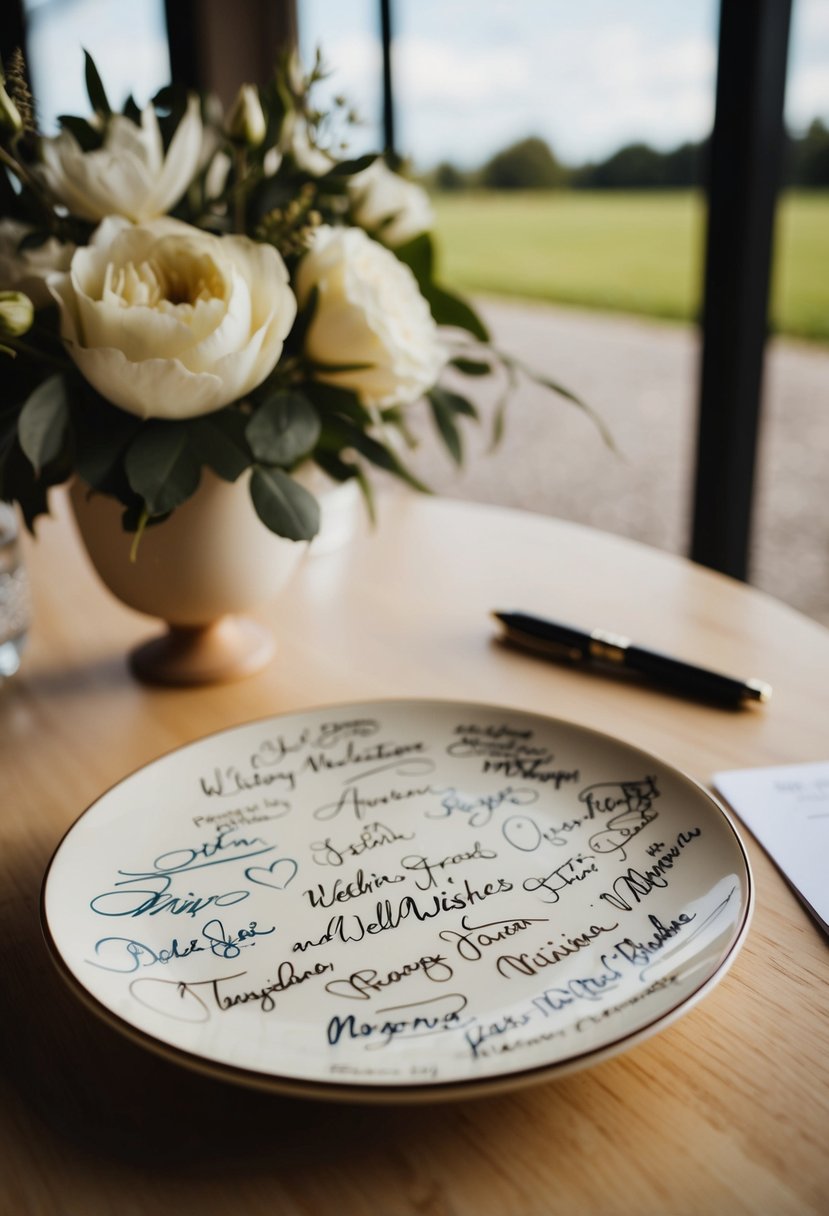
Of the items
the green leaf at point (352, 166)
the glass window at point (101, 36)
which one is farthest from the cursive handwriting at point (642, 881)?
the glass window at point (101, 36)

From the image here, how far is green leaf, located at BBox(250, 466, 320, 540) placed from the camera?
61cm

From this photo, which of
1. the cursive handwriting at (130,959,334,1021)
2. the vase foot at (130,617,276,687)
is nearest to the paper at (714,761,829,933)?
the cursive handwriting at (130,959,334,1021)

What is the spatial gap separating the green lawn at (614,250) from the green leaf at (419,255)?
0.73 m

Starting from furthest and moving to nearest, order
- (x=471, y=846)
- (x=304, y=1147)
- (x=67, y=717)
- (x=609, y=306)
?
(x=609, y=306)
(x=67, y=717)
(x=471, y=846)
(x=304, y=1147)

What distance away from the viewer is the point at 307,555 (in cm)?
97

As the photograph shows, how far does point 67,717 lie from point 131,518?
194mm

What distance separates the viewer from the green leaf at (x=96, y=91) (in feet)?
2.11

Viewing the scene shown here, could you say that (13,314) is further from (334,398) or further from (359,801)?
(359,801)

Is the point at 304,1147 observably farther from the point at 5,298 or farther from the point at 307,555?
the point at 307,555

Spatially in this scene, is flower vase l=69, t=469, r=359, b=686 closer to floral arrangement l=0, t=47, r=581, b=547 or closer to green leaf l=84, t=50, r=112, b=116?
floral arrangement l=0, t=47, r=581, b=547

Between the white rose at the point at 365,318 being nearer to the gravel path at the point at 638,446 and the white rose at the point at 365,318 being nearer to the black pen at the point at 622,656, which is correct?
the black pen at the point at 622,656

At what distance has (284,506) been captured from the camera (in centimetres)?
61

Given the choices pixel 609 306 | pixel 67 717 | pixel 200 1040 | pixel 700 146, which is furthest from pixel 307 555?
pixel 609 306

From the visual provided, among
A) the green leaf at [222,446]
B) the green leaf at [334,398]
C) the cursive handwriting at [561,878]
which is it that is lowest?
the cursive handwriting at [561,878]
